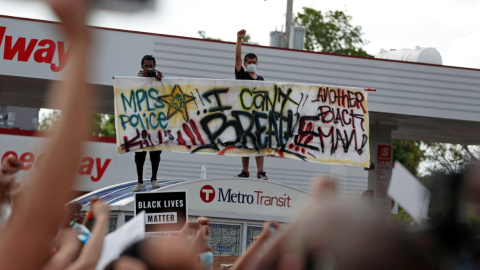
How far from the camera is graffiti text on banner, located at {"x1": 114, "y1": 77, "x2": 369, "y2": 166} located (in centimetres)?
1205

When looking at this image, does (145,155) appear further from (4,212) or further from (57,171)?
(57,171)

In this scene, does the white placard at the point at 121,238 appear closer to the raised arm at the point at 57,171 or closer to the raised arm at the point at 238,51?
the raised arm at the point at 57,171

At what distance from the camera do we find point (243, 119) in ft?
42.0

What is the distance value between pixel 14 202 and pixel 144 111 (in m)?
7.73

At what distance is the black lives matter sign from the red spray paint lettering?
9453mm

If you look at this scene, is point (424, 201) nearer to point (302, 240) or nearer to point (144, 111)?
point (302, 240)

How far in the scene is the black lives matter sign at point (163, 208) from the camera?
875 centimetres

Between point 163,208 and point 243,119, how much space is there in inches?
162

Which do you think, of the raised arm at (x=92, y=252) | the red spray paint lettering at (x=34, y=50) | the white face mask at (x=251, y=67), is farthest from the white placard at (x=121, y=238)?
the red spray paint lettering at (x=34, y=50)

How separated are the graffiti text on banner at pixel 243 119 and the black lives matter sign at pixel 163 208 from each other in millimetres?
2856

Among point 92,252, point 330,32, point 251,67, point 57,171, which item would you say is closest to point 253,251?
point 92,252

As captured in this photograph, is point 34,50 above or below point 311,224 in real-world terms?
above

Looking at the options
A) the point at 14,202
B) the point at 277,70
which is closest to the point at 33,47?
the point at 277,70

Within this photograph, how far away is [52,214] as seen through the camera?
164 cm
